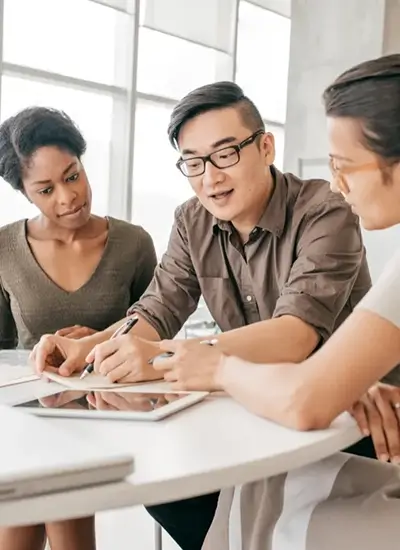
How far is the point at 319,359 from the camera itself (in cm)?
110

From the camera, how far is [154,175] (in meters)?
5.86

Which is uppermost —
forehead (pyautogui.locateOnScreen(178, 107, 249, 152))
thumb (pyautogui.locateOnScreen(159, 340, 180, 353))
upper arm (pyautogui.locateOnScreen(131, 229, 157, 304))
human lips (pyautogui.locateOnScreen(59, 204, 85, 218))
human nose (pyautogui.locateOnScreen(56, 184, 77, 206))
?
forehead (pyautogui.locateOnScreen(178, 107, 249, 152))

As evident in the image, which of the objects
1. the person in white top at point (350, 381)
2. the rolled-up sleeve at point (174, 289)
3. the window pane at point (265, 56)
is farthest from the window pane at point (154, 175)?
the person in white top at point (350, 381)

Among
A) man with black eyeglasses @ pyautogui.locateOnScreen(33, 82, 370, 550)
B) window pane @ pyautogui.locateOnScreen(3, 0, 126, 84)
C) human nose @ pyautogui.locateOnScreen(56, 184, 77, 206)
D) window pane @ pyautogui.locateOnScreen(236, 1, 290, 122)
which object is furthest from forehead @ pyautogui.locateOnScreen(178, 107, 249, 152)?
window pane @ pyautogui.locateOnScreen(236, 1, 290, 122)

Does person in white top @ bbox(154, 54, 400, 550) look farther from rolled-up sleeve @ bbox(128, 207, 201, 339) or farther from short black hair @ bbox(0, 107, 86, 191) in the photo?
short black hair @ bbox(0, 107, 86, 191)

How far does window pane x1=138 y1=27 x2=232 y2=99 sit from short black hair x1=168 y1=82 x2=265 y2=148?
3.82m

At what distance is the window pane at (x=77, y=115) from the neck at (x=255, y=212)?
9.53 feet

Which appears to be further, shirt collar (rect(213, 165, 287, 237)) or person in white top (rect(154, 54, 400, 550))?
shirt collar (rect(213, 165, 287, 237))

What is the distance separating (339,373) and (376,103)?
1.43ft

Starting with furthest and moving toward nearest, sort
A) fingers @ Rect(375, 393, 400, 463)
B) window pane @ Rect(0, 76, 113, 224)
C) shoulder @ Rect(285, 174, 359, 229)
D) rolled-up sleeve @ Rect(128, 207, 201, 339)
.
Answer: window pane @ Rect(0, 76, 113, 224) → rolled-up sleeve @ Rect(128, 207, 201, 339) → shoulder @ Rect(285, 174, 359, 229) → fingers @ Rect(375, 393, 400, 463)

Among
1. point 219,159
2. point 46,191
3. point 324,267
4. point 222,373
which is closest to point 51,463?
point 222,373

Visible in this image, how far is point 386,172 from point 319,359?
32cm

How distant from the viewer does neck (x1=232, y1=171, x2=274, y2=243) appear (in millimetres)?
1771

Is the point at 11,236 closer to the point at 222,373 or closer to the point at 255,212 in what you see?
the point at 255,212
